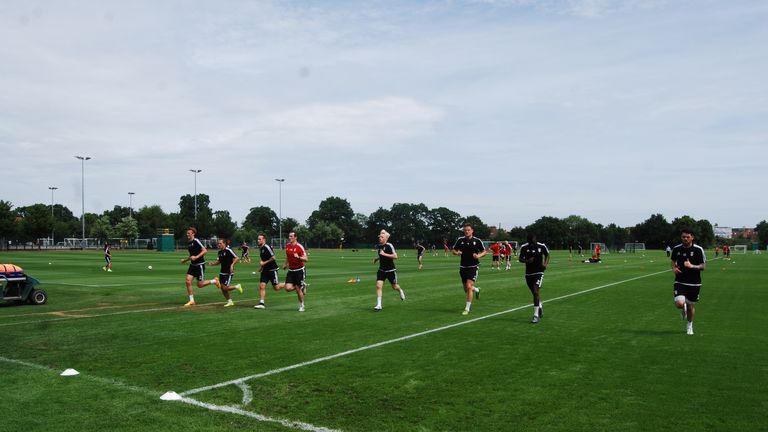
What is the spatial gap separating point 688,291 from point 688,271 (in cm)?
42

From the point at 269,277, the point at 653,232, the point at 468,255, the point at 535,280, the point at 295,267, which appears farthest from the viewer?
the point at 653,232

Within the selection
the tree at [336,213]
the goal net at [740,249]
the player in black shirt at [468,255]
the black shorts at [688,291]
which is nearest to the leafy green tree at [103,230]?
the tree at [336,213]

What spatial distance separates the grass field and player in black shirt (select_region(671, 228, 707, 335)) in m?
0.70

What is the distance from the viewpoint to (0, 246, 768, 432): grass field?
6031 mm

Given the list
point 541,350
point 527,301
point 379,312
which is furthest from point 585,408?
point 527,301

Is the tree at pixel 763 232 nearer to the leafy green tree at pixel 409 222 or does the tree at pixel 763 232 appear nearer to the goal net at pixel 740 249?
the goal net at pixel 740 249

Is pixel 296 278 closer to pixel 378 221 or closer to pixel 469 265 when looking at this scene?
pixel 469 265

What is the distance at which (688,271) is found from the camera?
11.6 metres

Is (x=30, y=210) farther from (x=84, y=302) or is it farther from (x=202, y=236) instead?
(x=84, y=302)

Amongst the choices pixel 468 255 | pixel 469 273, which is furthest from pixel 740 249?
pixel 468 255

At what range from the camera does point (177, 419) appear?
5.90 metres

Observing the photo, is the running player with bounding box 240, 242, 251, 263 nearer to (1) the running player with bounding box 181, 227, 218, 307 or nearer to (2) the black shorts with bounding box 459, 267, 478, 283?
(1) the running player with bounding box 181, 227, 218, 307

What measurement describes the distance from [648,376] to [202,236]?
402 feet

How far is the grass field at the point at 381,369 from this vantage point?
603 centimetres
